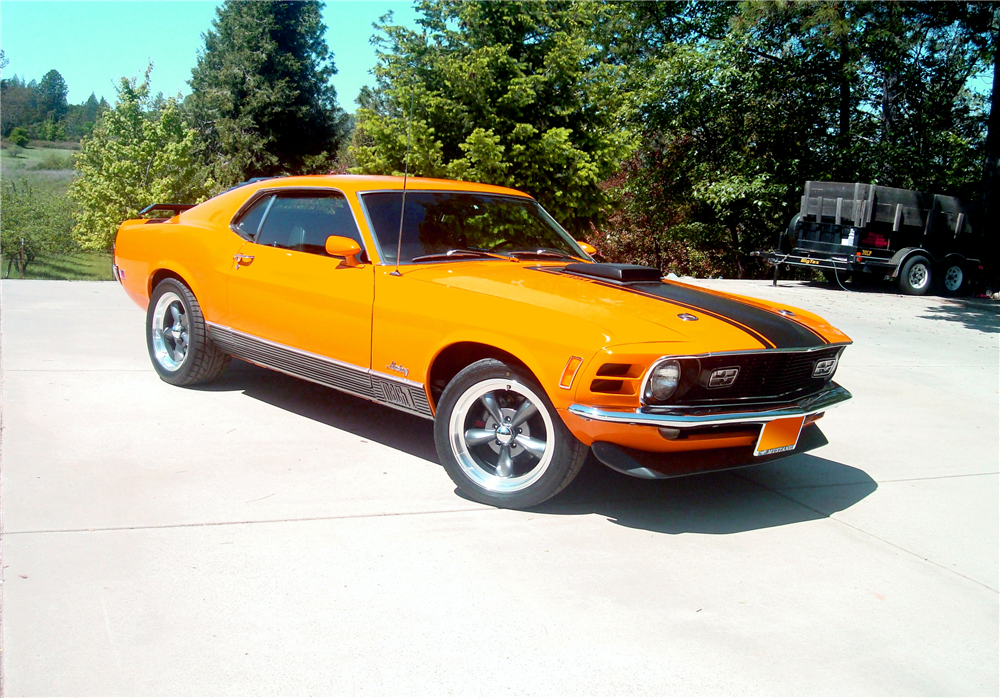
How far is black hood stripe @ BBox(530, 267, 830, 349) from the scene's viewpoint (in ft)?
13.5

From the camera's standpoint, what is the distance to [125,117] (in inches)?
1485

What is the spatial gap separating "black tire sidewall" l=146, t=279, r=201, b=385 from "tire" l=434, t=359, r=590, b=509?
2.36 meters

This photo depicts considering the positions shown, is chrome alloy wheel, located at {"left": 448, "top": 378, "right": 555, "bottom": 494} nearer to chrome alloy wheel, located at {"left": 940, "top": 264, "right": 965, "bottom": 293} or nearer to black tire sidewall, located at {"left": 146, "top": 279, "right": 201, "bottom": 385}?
black tire sidewall, located at {"left": 146, "top": 279, "right": 201, "bottom": 385}

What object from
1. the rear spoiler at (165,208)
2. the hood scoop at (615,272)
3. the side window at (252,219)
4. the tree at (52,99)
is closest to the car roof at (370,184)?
the side window at (252,219)

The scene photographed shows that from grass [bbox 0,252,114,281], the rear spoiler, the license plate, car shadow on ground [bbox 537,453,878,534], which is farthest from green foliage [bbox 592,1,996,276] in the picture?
grass [bbox 0,252,114,281]

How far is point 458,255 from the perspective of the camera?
4.88 metres

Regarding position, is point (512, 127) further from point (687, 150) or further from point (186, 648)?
point (687, 150)

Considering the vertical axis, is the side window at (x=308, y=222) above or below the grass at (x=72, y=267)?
above

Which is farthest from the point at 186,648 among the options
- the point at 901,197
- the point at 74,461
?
the point at 901,197

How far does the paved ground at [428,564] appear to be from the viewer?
8.95 ft

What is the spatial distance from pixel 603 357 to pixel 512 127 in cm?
972

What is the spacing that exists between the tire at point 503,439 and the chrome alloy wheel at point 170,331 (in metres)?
2.57

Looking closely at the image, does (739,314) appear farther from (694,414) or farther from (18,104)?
(18,104)

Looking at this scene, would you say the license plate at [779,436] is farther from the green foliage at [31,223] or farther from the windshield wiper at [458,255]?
the green foliage at [31,223]
